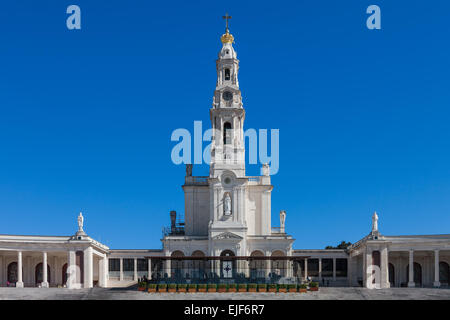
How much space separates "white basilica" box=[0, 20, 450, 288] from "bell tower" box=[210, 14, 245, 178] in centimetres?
14

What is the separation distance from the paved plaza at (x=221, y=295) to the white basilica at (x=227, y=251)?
4616 mm

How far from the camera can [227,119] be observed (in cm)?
8262

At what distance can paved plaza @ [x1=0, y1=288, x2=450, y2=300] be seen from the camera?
190ft

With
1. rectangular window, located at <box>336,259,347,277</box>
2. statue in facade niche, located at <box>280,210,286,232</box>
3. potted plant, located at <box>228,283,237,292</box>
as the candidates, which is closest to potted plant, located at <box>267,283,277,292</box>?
potted plant, located at <box>228,283,237,292</box>

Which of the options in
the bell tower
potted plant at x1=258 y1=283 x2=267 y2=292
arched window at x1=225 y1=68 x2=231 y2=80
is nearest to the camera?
potted plant at x1=258 y1=283 x2=267 y2=292

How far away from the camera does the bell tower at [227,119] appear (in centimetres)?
8006

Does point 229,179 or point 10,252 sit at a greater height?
point 229,179

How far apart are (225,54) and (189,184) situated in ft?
61.9

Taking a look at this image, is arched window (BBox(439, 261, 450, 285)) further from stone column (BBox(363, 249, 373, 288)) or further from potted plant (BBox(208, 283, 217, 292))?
potted plant (BBox(208, 283, 217, 292))

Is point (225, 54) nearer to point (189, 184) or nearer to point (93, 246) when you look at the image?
point (189, 184)

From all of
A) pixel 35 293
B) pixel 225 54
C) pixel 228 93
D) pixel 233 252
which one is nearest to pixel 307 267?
pixel 233 252

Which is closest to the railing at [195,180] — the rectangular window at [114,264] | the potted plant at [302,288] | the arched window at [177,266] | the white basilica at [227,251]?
the white basilica at [227,251]

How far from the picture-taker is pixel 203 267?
230 feet

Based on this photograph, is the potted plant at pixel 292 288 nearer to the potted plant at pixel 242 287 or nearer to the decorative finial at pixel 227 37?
the potted plant at pixel 242 287
